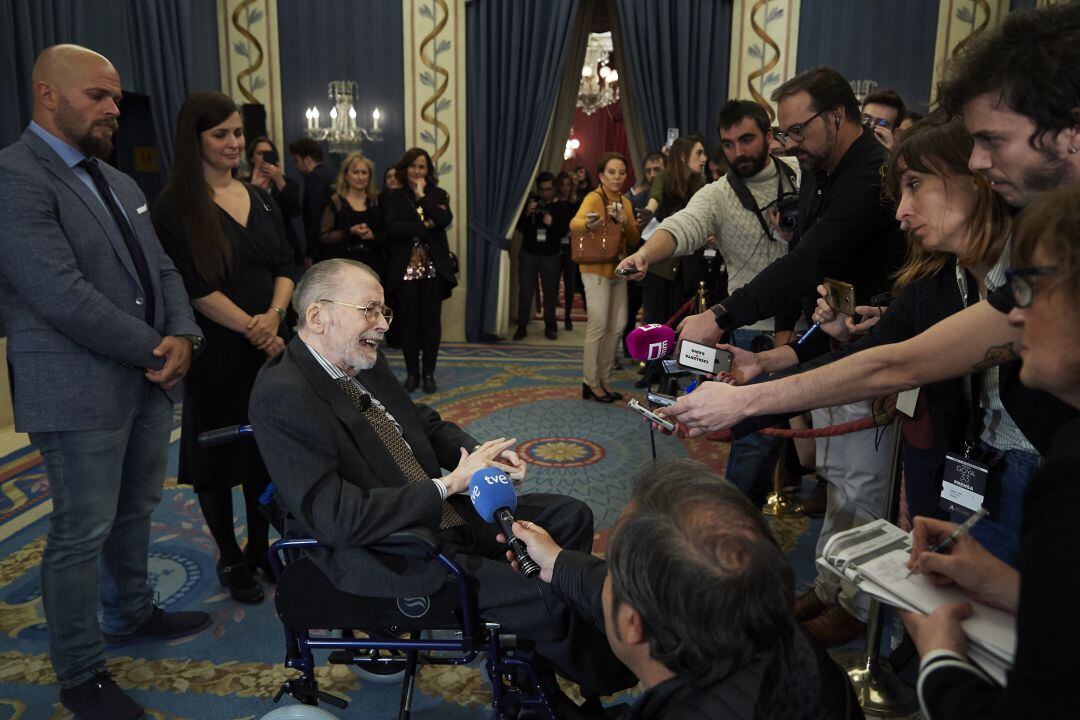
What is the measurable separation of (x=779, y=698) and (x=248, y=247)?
2516 mm

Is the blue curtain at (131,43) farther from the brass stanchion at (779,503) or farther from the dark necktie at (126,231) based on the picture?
the brass stanchion at (779,503)

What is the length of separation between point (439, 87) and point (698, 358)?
6.24m

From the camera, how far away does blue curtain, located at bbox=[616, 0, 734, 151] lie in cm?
752

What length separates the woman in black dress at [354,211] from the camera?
236 inches

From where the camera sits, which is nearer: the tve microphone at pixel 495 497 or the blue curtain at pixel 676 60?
the tve microphone at pixel 495 497

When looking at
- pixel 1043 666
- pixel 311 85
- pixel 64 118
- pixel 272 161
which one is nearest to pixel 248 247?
pixel 64 118

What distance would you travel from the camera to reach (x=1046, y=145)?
4.83 feet

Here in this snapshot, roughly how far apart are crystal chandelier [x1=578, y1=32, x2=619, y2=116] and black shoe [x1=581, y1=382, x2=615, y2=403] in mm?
5510

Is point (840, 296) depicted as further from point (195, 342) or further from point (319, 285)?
point (195, 342)

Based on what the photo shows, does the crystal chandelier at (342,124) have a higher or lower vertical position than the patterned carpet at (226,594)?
higher

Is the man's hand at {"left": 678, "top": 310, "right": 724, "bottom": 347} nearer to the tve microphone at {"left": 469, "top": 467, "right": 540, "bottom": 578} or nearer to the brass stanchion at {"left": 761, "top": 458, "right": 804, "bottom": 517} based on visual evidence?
the tve microphone at {"left": 469, "top": 467, "right": 540, "bottom": 578}

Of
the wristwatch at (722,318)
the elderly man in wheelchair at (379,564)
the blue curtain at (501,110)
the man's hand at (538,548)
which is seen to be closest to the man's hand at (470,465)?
the elderly man in wheelchair at (379,564)

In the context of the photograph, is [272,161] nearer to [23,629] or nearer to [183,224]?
[183,224]

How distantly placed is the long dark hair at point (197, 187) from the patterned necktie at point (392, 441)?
1.01 m
